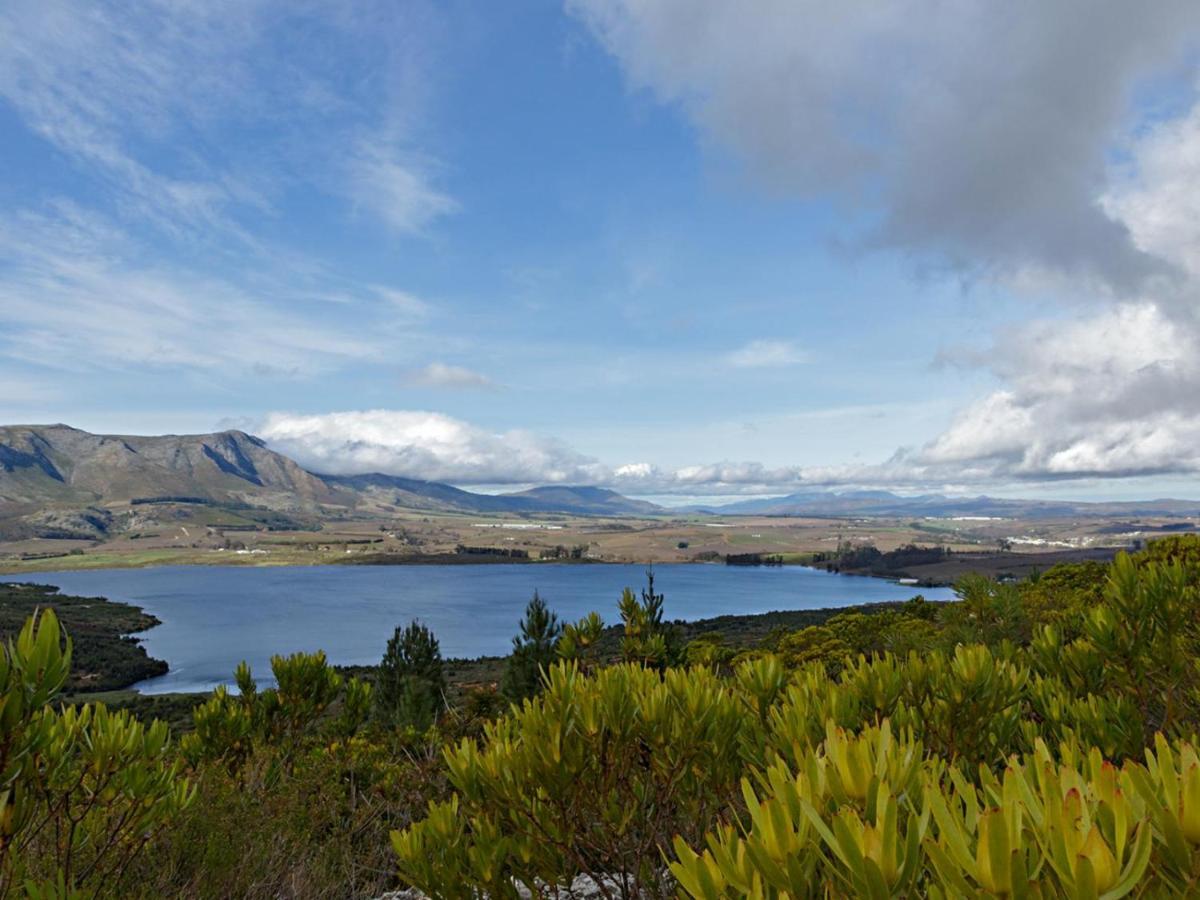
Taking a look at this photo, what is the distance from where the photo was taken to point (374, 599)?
408 ft

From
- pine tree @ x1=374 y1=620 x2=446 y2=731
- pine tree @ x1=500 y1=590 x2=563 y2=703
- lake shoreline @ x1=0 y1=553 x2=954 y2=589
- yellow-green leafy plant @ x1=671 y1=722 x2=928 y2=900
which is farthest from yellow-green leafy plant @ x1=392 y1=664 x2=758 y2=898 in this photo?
lake shoreline @ x1=0 y1=553 x2=954 y2=589

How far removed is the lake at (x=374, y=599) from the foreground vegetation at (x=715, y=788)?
215 feet

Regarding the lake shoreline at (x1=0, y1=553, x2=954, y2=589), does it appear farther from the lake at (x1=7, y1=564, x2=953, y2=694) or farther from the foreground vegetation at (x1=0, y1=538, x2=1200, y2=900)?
the foreground vegetation at (x1=0, y1=538, x2=1200, y2=900)

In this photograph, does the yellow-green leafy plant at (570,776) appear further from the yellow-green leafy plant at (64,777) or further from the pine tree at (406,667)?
the pine tree at (406,667)

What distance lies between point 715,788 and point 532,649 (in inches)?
705

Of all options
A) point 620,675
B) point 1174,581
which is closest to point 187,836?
point 620,675

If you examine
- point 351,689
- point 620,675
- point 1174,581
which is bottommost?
point 351,689

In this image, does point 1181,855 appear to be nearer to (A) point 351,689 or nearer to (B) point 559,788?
(B) point 559,788

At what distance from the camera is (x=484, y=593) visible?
135875 millimetres

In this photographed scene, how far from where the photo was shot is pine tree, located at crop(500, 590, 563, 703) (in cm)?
1681

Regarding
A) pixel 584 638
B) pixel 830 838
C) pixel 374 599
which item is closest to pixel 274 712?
pixel 584 638

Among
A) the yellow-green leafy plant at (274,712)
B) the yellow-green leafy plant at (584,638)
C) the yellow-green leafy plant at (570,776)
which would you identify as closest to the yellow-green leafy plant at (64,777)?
the yellow-green leafy plant at (570,776)

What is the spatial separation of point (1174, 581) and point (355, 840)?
770cm

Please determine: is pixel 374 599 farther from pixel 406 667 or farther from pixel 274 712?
pixel 274 712
